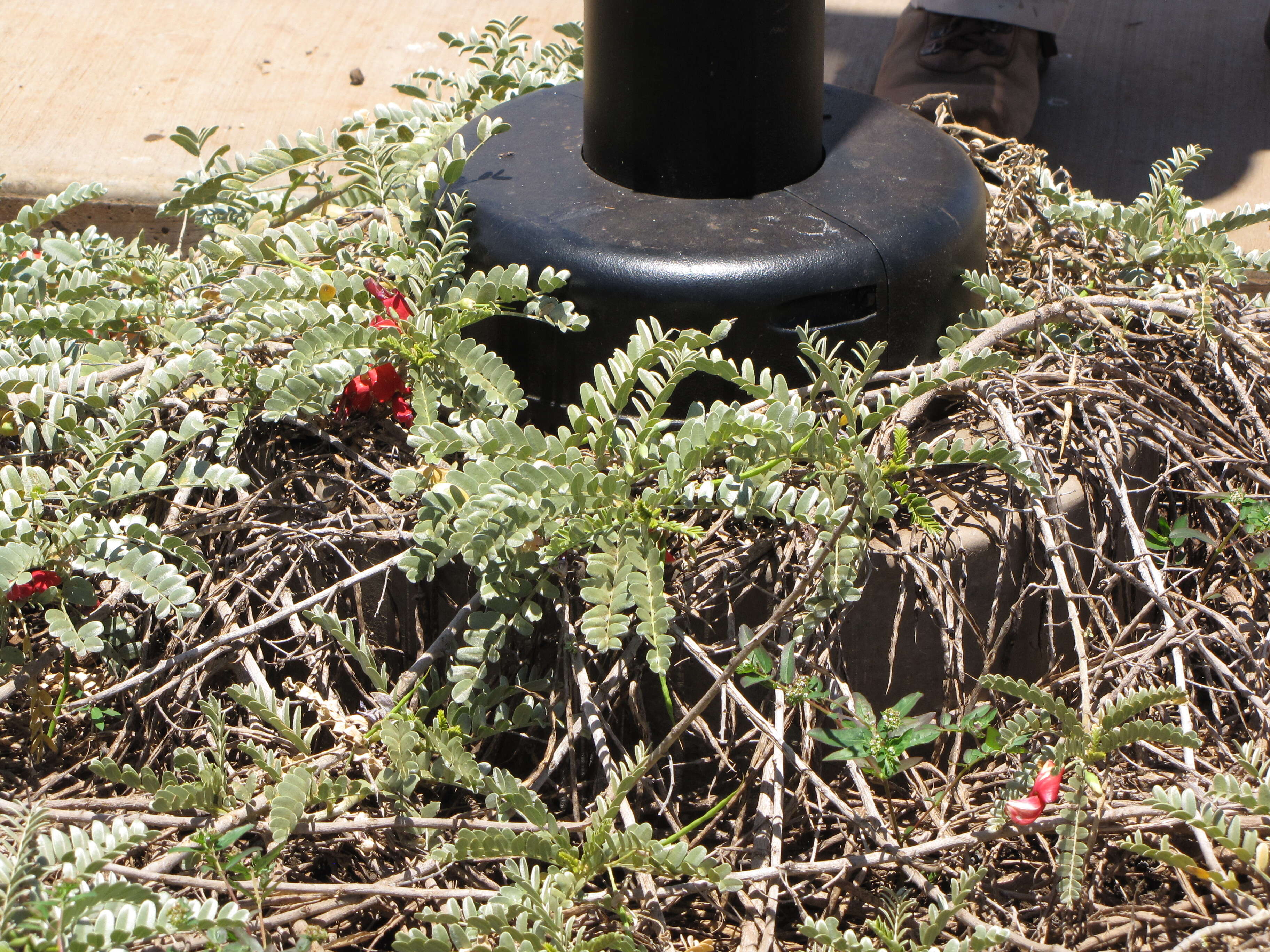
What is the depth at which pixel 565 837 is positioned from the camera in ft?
4.52

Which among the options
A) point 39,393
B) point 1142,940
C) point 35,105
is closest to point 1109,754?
point 1142,940

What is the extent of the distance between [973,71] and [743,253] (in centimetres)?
207

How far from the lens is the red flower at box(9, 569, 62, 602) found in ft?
5.16

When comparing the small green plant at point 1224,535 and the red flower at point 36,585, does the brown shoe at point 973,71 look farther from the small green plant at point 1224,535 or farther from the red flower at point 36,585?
the red flower at point 36,585

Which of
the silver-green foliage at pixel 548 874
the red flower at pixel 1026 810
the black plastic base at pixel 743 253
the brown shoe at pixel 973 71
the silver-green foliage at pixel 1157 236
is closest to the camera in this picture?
the silver-green foliage at pixel 548 874

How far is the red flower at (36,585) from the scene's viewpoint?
1.57m

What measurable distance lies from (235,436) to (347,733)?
0.49 m

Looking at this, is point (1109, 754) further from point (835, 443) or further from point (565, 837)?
point (565, 837)

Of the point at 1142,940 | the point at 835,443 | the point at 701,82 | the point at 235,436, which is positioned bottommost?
the point at 1142,940

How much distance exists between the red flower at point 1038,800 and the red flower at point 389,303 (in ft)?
3.57

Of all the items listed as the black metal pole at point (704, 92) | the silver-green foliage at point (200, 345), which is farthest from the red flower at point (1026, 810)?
the black metal pole at point (704, 92)

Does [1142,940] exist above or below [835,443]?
below

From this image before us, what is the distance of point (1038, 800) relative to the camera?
1408 mm

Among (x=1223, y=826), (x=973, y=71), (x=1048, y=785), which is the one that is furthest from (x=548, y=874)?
(x=973, y=71)
